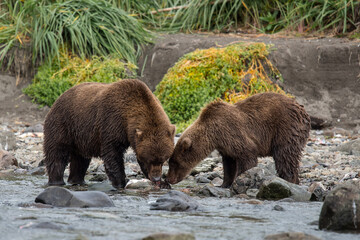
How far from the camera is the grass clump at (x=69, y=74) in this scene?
14406 millimetres

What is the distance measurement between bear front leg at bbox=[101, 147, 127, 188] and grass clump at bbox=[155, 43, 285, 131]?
14.2ft

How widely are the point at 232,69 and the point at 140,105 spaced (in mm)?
5981

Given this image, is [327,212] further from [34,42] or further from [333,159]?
[34,42]

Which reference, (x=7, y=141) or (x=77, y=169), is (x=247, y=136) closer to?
(x=77, y=169)

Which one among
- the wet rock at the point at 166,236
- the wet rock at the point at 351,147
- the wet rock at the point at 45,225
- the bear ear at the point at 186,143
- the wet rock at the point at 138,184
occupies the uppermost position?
the bear ear at the point at 186,143

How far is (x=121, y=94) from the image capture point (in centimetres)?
824

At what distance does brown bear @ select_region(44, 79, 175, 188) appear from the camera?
313 inches

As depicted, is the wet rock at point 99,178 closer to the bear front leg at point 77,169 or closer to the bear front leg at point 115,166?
the bear front leg at point 77,169

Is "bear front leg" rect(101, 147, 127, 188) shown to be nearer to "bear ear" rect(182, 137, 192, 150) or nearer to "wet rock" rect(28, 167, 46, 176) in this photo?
"bear ear" rect(182, 137, 192, 150)

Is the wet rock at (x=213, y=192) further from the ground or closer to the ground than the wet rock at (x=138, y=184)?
further from the ground

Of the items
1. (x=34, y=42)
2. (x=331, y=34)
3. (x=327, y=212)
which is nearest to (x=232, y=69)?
(x=331, y=34)

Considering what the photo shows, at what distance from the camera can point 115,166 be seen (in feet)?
27.2

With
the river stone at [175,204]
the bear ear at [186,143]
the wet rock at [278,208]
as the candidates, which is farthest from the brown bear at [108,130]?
the wet rock at [278,208]

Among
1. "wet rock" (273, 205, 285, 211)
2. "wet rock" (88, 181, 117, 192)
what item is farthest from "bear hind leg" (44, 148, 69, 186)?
"wet rock" (273, 205, 285, 211)
